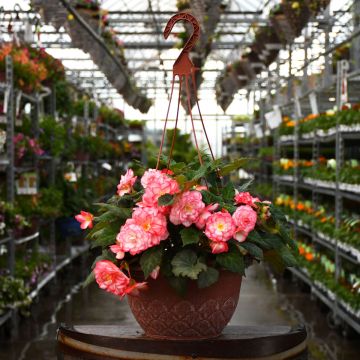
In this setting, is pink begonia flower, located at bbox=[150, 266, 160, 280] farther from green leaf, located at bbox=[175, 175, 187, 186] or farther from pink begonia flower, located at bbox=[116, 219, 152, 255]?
green leaf, located at bbox=[175, 175, 187, 186]

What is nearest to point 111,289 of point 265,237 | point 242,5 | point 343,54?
point 265,237

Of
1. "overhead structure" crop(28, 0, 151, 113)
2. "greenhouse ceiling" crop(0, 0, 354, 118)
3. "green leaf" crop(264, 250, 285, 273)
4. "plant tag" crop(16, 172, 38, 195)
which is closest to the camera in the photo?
"green leaf" crop(264, 250, 285, 273)

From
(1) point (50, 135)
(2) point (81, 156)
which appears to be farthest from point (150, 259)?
(2) point (81, 156)

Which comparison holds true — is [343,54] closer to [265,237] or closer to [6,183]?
[6,183]

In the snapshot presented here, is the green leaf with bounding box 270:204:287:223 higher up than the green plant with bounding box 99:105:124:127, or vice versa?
the green plant with bounding box 99:105:124:127

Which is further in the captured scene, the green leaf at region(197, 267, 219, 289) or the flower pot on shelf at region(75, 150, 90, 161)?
the flower pot on shelf at region(75, 150, 90, 161)

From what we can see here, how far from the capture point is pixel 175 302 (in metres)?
2.33

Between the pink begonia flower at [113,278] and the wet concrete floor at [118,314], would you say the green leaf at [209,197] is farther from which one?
the wet concrete floor at [118,314]

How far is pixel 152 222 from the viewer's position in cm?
229

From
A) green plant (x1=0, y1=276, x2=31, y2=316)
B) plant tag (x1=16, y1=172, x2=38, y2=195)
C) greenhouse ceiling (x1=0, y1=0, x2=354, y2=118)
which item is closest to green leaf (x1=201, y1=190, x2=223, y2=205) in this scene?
green plant (x1=0, y1=276, x2=31, y2=316)

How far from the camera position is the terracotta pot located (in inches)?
92.0

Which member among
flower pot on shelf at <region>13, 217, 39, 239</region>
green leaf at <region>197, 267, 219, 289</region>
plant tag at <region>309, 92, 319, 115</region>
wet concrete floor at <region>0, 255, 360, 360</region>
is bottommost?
wet concrete floor at <region>0, 255, 360, 360</region>

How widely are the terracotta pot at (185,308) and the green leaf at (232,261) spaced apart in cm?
7

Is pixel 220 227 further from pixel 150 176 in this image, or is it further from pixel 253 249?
pixel 150 176
